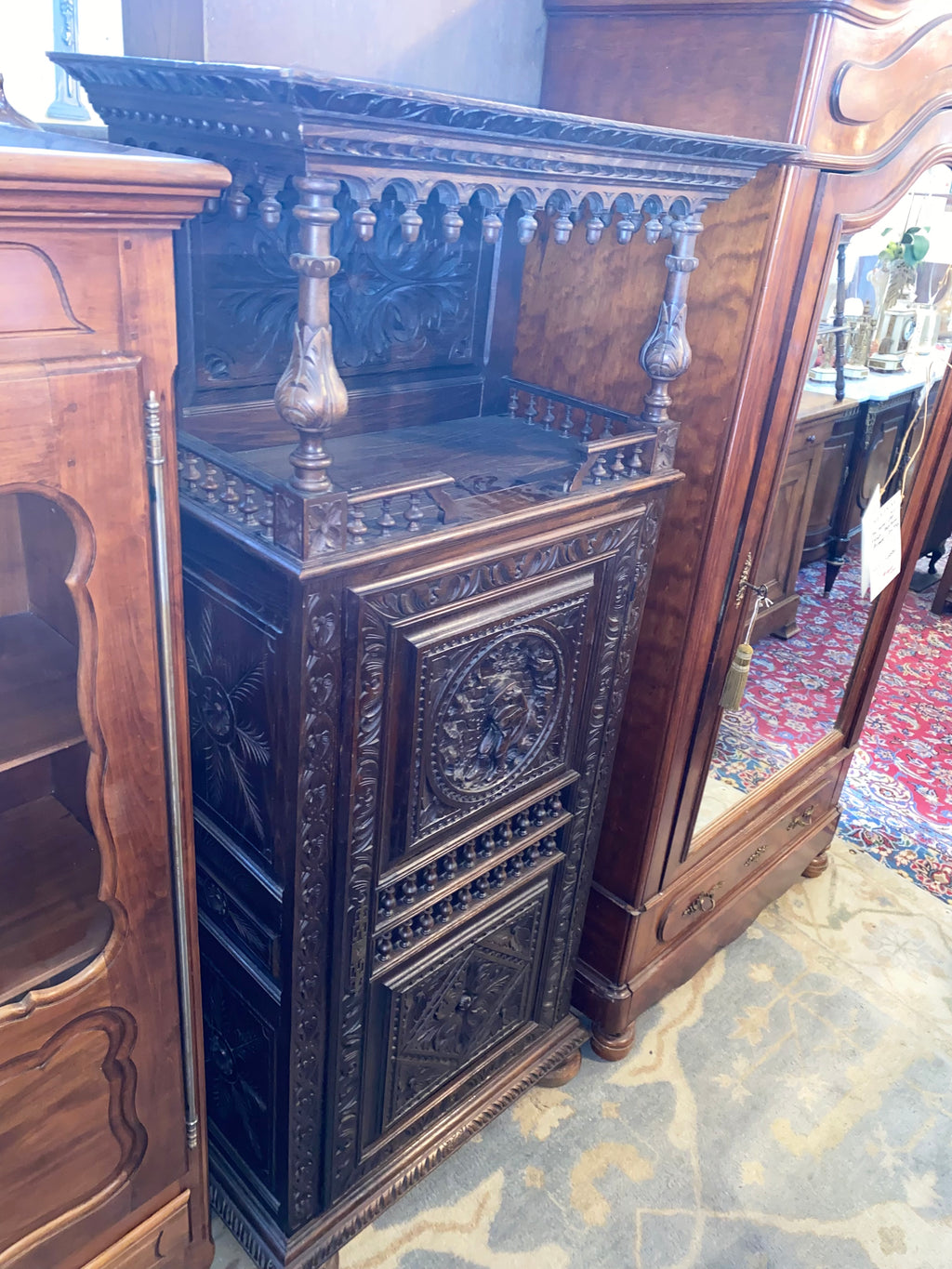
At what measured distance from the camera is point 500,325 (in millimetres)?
1648

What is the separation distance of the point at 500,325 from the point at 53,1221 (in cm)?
148

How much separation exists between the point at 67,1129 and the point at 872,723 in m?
2.78

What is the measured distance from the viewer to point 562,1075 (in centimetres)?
190

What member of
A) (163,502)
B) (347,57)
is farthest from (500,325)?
(163,502)

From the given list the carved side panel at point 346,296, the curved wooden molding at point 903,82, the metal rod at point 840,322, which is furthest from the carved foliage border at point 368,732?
the curved wooden molding at point 903,82

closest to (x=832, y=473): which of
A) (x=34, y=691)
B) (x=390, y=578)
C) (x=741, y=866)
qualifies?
(x=741, y=866)

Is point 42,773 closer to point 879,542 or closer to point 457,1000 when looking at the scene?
point 457,1000

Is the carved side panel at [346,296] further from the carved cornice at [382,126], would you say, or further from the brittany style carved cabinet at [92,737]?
the brittany style carved cabinet at [92,737]

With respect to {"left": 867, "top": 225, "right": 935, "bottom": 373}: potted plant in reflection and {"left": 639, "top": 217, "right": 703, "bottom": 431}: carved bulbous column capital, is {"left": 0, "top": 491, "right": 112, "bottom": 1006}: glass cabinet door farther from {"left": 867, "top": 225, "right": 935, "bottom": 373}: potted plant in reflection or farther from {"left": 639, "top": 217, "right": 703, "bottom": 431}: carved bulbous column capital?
{"left": 867, "top": 225, "right": 935, "bottom": 373}: potted plant in reflection

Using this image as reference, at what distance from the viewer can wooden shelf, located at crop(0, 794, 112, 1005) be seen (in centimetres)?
108

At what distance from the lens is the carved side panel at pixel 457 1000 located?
1479mm

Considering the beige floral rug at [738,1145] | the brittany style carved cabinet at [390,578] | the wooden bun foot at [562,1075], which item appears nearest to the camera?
the brittany style carved cabinet at [390,578]

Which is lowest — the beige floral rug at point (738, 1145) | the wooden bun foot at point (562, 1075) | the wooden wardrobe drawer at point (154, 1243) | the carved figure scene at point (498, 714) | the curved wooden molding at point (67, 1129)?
the beige floral rug at point (738, 1145)

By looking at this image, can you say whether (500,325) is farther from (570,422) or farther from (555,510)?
(555,510)
